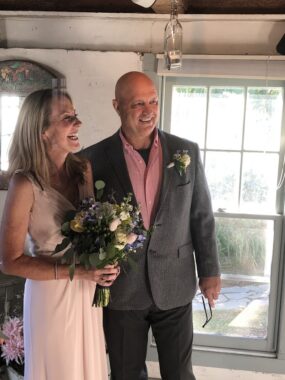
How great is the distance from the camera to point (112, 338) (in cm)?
174

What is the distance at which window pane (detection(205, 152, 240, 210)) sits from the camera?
2395 mm

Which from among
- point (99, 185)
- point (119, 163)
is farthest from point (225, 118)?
point (99, 185)

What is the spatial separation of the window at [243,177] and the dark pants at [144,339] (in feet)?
2.39

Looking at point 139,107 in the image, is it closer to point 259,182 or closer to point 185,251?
point 185,251

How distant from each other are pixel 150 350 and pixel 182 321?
79 centimetres

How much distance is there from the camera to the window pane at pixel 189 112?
237 cm

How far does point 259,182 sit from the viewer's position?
238cm

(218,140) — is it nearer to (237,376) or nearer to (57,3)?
(57,3)

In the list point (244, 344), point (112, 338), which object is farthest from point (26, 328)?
point (244, 344)

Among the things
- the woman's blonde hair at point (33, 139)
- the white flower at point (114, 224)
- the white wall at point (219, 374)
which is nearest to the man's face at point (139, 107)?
the woman's blonde hair at point (33, 139)

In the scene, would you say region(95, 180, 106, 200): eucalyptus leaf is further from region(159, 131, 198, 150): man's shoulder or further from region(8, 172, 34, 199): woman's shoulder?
region(159, 131, 198, 150): man's shoulder

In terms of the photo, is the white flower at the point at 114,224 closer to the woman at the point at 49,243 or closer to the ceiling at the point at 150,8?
the woman at the point at 49,243

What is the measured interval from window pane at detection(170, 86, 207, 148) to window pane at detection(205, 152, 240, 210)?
0.40ft

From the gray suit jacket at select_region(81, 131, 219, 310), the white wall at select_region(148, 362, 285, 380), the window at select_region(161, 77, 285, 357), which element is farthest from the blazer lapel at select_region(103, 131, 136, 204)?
the white wall at select_region(148, 362, 285, 380)
